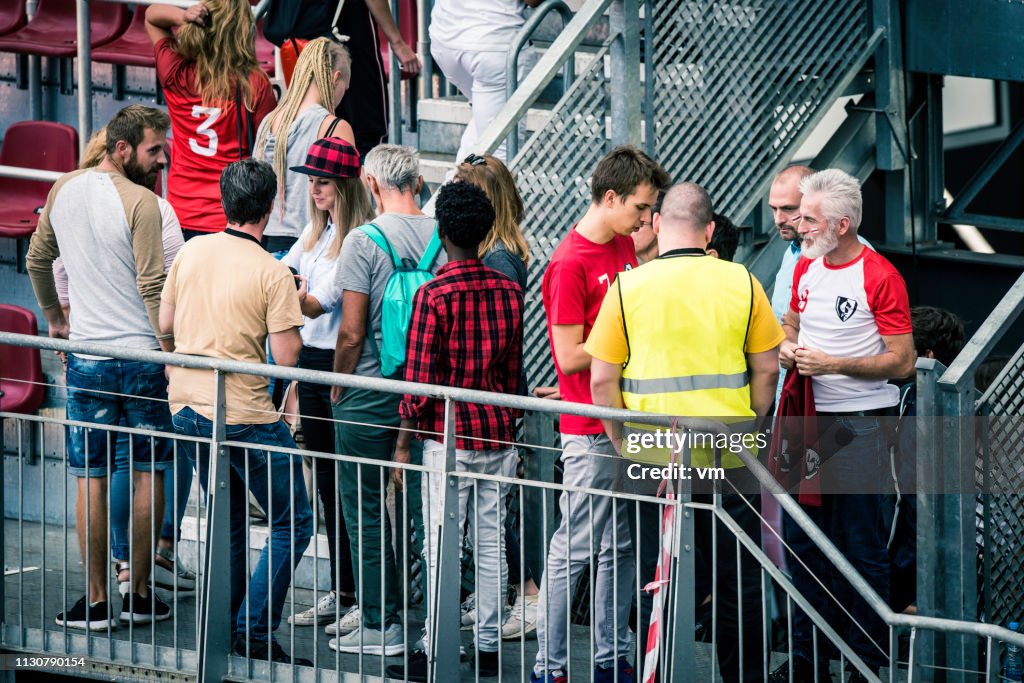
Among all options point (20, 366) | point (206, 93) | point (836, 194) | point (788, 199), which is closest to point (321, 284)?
point (206, 93)

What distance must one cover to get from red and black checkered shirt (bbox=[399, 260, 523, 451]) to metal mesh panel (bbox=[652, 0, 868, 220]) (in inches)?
64.8

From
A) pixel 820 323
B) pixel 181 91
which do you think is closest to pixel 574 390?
pixel 820 323

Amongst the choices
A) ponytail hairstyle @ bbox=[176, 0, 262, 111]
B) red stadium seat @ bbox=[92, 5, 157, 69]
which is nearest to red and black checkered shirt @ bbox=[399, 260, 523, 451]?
ponytail hairstyle @ bbox=[176, 0, 262, 111]

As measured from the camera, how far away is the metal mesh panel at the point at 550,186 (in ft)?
20.4

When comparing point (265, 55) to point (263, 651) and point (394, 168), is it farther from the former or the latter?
point (263, 651)

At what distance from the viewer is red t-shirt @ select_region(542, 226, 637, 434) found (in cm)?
514

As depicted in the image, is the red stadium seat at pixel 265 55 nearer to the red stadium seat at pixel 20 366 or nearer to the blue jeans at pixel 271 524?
the red stadium seat at pixel 20 366

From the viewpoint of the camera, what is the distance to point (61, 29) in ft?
32.6

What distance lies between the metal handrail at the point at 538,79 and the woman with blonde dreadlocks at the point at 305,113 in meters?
0.74

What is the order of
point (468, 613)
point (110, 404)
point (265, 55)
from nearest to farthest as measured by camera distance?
point (110, 404) → point (468, 613) → point (265, 55)

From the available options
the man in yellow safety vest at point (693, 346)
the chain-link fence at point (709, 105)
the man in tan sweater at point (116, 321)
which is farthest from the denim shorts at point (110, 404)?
the man in yellow safety vest at point (693, 346)

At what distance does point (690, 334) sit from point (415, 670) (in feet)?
5.35

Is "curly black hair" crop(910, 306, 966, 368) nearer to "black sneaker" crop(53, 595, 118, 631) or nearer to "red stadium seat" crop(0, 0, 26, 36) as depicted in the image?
"black sneaker" crop(53, 595, 118, 631)

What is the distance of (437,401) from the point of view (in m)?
5.33
